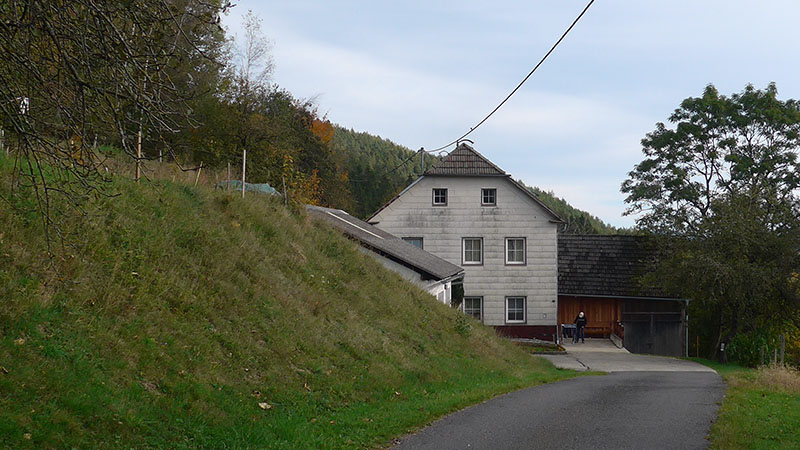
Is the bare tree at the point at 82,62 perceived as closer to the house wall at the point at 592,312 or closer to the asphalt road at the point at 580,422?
the asphalt road at the point at 580,422

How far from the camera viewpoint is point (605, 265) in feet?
129

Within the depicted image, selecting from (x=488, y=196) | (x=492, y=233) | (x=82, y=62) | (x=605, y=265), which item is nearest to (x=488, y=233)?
(x=492, y=233)

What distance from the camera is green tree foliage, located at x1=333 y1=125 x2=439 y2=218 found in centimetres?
7844

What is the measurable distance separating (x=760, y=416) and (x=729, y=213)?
22.5 meters

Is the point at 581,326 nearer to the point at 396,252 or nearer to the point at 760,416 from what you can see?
the point at 396,252

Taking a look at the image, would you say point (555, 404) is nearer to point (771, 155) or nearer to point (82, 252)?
point (82, 252)

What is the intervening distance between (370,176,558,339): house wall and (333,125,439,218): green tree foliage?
3295mm

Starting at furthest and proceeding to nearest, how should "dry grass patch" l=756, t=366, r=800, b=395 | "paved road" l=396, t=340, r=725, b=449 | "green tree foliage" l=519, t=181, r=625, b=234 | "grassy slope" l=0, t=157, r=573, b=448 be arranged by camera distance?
"green tree foliage" l=519, t=181, r=625, b=234 → "dry grass patch" l=756, t=366, r=800, b=395 → "paved road" l=396, t=340, r=725, b=449 → "grassy slope" l=0, t=157, r=573, b=448

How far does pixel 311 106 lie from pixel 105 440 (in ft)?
146

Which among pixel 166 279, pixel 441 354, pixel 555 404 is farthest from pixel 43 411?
pixel 441 354

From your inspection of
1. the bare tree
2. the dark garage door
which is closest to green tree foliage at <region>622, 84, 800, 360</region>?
the dark garage door

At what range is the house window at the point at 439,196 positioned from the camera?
38.1 meters

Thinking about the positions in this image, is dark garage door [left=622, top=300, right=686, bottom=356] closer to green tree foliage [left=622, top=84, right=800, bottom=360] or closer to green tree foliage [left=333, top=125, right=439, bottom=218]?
green tree foliage [left=622, top=84, right=800, bottom=360]

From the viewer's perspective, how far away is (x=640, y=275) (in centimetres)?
3844
